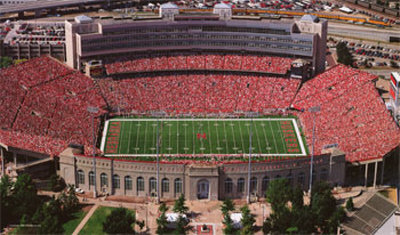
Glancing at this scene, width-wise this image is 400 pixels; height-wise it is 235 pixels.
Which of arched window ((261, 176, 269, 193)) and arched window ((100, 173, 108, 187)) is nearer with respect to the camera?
arched window ((261, 176, 269, 193))

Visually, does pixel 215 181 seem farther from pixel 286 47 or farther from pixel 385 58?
pixel 385 58

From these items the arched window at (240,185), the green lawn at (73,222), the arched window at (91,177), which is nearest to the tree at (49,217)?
the green lawn at (73,222)

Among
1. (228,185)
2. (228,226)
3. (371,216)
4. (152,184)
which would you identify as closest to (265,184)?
(228,185)

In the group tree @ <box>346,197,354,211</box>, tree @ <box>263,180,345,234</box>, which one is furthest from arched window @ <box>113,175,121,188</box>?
tree @ <box>346,197,354,211</box>

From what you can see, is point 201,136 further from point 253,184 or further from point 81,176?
point 81,176

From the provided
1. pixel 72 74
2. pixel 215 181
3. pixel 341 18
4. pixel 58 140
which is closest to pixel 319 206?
pixel 215 181

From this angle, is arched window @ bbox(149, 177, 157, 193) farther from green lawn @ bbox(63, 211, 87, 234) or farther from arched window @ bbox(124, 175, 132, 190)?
green lawn @ bbox(63, 211, 87, 234)
